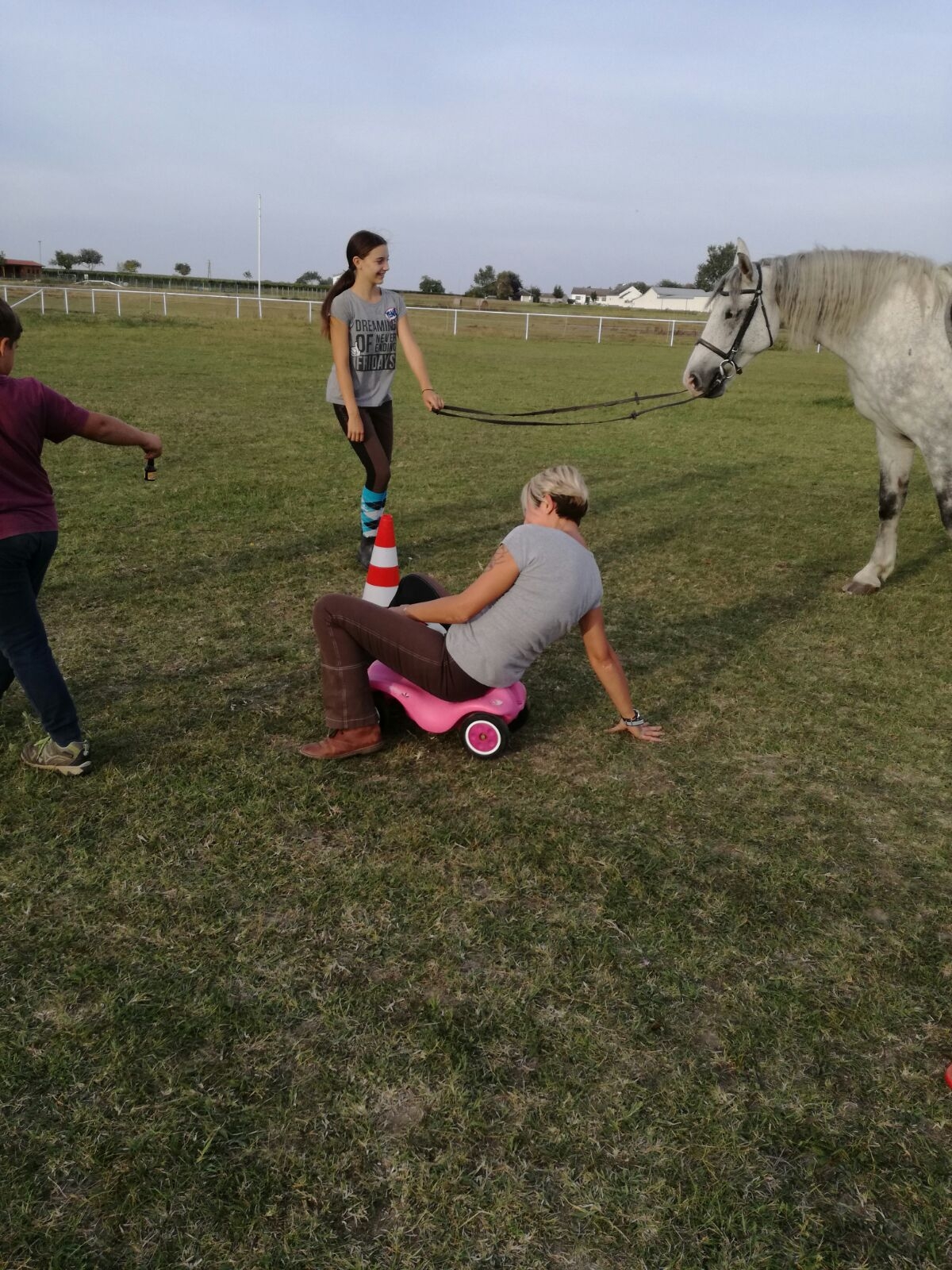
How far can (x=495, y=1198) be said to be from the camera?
6.40 ft

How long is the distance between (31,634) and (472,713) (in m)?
1.76

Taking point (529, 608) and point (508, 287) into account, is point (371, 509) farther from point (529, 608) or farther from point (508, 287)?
point (508, 287)

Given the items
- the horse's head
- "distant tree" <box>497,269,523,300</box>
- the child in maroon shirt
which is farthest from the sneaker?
"distant tree" <box>497,269,523,300</box>

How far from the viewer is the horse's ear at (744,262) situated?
5684 millimetres

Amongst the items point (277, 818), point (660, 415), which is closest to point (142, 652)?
point (277, 818)

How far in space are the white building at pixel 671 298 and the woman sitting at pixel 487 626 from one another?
110m

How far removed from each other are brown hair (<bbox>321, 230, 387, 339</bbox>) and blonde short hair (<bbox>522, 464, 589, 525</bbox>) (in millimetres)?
2954

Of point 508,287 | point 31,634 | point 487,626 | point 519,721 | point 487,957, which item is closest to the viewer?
Answer: point 487,957

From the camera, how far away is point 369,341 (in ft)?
19.6

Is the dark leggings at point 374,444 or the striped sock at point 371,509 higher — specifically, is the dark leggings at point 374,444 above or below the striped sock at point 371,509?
above

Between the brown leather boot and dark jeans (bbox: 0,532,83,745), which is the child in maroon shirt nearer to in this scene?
dark jeans (bbox: 0,532,83,745)

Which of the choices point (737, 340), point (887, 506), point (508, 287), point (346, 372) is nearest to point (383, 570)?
point (346, 372)

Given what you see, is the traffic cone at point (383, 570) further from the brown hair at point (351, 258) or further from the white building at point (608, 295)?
the white building at point (608, 295)

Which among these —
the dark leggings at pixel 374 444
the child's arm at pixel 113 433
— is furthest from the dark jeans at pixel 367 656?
the dark leggings at pixel 374 444
